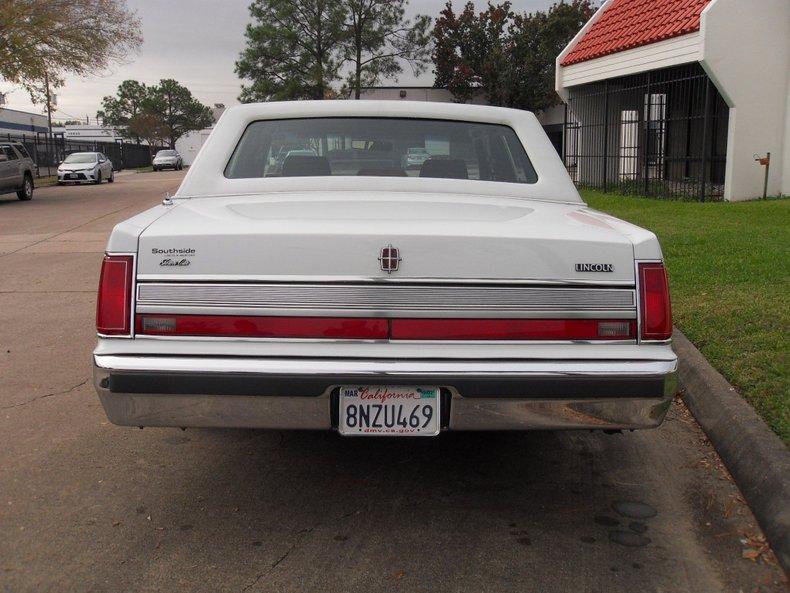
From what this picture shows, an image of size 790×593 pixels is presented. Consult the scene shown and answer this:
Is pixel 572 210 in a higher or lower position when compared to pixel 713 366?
higher

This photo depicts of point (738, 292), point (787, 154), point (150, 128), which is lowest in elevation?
point (738, 292)

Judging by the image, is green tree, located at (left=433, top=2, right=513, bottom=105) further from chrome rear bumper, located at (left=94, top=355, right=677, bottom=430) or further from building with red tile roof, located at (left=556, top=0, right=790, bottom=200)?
chrome rear bumper, located at (left=94, top=355, right=677, bottom=430)

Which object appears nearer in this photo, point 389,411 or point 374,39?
point 389,411

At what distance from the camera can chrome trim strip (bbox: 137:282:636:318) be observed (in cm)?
308

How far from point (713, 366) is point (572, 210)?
5.82 feet

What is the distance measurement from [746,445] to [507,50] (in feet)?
134

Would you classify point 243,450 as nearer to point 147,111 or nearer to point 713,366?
point 713,366

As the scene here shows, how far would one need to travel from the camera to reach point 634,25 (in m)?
17.8

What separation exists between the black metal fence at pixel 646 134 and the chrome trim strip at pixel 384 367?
13.7m

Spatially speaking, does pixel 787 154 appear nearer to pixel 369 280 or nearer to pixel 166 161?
pixel 369 280

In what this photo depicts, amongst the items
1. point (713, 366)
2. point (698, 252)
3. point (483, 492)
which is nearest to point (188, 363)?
point (483, 492)

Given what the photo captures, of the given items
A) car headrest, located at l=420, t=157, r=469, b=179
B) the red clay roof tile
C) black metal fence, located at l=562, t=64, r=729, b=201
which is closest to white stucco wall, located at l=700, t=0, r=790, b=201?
the red clay roof tile

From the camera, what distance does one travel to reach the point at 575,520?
3.47 metres

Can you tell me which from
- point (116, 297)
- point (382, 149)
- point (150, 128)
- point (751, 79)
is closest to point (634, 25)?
point (751, 79)
